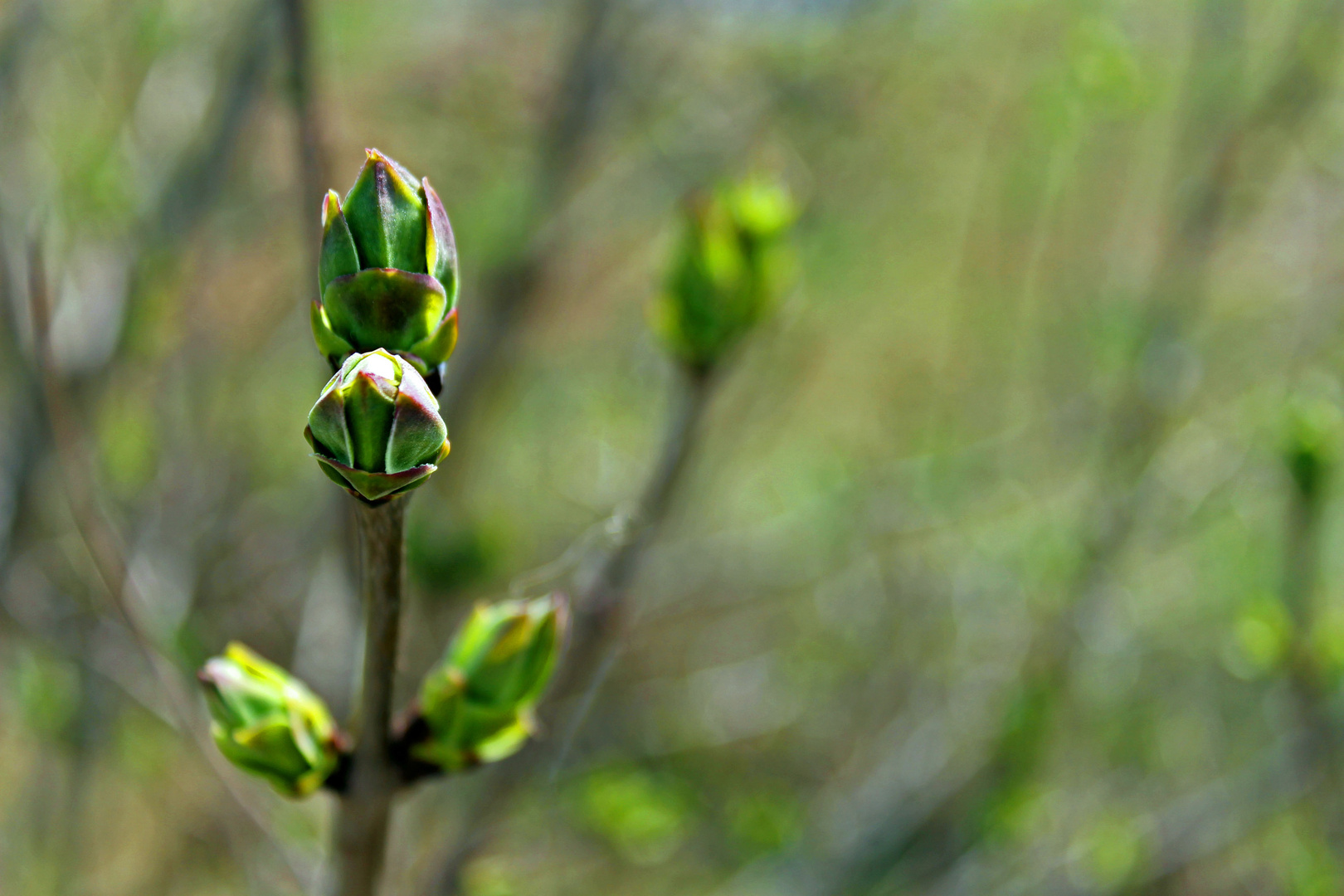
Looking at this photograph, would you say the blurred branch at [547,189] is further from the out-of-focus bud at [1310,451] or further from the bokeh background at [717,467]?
the out-of-focus bud at [1310,451]

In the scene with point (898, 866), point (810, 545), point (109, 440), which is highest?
point (109, 440)

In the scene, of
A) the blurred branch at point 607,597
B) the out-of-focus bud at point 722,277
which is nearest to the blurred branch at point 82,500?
the blurred branch at point 607,597

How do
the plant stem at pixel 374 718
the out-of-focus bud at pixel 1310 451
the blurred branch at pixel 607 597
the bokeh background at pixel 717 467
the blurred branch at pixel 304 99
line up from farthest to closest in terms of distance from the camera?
the bokeh background at pixel 717 467 < the out-of-focus bud at pixel 1310 451 < the blurred branch at pixel 607 597 < the blurred branch at pixel 304 99 < the plant stem at pixel 374 718

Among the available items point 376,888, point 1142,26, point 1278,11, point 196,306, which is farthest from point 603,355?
point 376,888

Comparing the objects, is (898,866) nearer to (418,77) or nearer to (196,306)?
(196,306)

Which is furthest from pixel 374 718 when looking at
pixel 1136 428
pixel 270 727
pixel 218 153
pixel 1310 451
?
pixel 1136 428

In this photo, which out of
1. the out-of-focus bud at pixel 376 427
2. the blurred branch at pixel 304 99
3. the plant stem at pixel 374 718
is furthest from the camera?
the blurred branch at pixel 304 99
